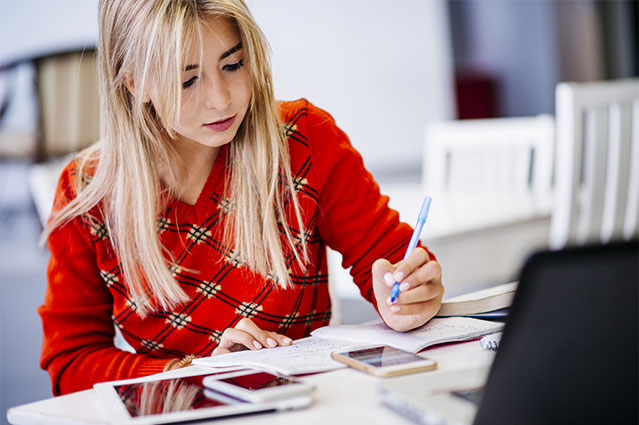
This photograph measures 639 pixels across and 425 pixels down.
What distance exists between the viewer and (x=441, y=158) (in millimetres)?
2498

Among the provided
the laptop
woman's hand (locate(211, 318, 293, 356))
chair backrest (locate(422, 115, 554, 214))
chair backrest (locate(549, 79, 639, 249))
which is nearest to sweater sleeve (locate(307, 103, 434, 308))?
woman's hand (locate(211, 318, 293, 356))

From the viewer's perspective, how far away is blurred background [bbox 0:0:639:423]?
3.29 meters

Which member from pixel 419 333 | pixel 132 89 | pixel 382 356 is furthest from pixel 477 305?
pixel 132 89

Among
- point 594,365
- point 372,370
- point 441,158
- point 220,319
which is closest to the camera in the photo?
point 594,365

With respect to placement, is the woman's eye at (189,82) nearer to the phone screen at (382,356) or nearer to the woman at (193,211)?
the woman at (193,211)

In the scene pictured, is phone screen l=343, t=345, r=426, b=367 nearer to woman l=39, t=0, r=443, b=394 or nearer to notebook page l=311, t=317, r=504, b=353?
notebook page l=311, t=317, r=504, b=353

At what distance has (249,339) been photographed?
0.93m

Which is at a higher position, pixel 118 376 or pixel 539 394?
pixel 539 394

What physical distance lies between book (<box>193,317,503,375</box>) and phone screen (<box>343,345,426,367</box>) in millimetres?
25

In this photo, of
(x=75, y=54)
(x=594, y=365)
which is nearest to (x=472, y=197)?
(x=594, y=365)

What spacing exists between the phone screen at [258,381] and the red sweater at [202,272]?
1.28 ft

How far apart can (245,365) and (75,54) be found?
9.33 ft

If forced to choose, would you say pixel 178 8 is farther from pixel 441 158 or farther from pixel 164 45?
pixel 441 158

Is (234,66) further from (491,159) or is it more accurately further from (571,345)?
(491,159)
